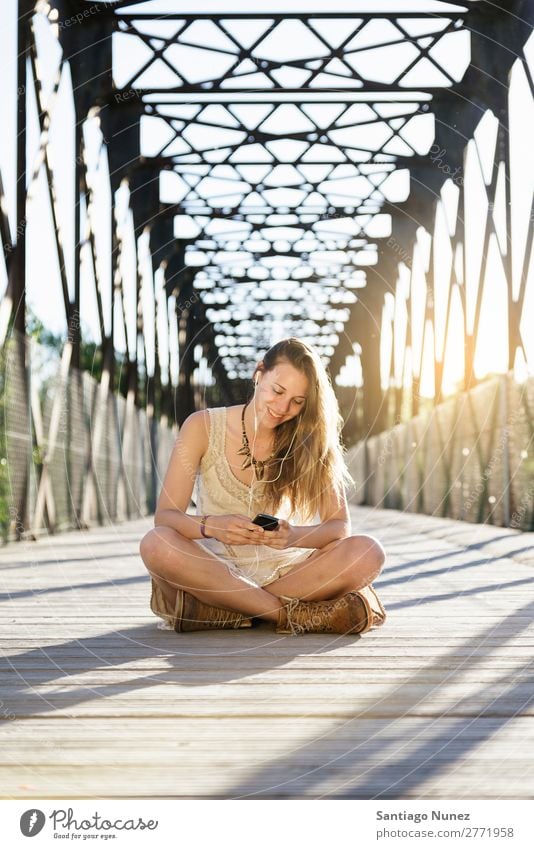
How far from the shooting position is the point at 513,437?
28.6 feet

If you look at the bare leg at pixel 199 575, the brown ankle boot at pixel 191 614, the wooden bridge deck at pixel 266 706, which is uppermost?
the bare leg at pixel 199 575

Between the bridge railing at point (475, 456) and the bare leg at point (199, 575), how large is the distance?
5306mm

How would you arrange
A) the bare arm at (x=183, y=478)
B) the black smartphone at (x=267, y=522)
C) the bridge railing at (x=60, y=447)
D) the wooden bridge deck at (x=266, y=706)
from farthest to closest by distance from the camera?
the bridge railing at (x=60, y=447) < the bare arm at (x=183, y=478) < the black smartphone at (x=267, y=522) < the wooden bridge deck at (x=266, y=706)

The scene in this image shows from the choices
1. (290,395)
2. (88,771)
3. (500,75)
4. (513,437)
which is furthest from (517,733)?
(500,75)

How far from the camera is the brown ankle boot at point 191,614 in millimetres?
3275

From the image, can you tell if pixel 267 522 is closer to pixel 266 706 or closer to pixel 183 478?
pixel 183 478

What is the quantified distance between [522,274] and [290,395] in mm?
6029

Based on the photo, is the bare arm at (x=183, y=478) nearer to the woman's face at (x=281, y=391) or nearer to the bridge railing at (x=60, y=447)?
the woman's face at (x=281, y=391)

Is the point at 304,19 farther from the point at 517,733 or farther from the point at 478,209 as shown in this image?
the point at 517,733

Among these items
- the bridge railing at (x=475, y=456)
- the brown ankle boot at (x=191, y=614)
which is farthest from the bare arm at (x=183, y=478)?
the bridge railing at (x=475, y=456)

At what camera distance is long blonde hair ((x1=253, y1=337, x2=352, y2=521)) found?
3.22 m

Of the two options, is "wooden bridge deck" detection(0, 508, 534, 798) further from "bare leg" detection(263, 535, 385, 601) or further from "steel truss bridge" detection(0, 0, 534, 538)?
"steel truss bridge" detection(0, 0, 534, 538)

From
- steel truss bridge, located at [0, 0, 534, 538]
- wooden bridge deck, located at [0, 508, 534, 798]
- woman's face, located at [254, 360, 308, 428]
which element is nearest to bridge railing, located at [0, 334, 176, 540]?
steel truss bridge, located at [0, 0, 534, 538]

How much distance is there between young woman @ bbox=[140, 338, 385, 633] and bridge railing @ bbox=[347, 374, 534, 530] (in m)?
5.14
